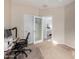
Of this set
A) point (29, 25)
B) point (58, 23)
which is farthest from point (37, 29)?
point (58, 23)

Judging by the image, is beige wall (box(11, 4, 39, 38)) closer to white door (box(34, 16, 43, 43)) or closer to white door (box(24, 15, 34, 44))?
white door (box(24, 15, 34, 44))

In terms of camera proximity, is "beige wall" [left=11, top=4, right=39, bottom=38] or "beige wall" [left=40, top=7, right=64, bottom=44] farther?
"beige wall" [left=40, top=7, right=64, bottom=44]

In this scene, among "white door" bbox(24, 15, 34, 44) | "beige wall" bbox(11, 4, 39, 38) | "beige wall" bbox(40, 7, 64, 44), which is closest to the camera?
"beige wall" bbox(11, 4, 39, 38)

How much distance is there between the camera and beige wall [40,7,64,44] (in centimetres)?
673

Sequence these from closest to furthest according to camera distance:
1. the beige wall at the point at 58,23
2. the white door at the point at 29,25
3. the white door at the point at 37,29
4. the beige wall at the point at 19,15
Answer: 1. the beige wall at the point at 19,15
2. the white door at the point at 29,25
3. the beige wall at the point at 58,23
4. the white door at the point at 37,29

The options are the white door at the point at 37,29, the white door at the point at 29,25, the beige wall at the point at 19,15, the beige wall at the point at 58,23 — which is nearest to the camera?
the beige wall at the point at 19,15

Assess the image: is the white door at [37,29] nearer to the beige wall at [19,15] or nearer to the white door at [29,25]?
the white door at [29,25]

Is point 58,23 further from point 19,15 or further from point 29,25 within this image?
point 19,15

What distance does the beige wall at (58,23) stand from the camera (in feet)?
22.1

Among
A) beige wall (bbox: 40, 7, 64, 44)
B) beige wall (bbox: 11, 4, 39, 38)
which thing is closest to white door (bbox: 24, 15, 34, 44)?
beige wall (bbox: 11, 4, 39, 38)

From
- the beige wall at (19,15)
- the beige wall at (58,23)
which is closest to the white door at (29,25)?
the beige wall at (19,15)

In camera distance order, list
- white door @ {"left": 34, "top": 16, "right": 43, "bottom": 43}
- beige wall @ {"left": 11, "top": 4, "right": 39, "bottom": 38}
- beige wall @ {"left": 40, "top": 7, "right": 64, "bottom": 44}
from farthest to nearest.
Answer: white door @ {"left": 34, "top": 16, "right": 43, "bottom": 43} → beige wall @ {"left": 40, "top": 7, "right": 64, "bottom": 44} → beige wall @ {"left": 11, "top": 4, "right": 39, "bottom": 38}

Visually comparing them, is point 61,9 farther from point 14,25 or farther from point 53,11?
point 14,25
